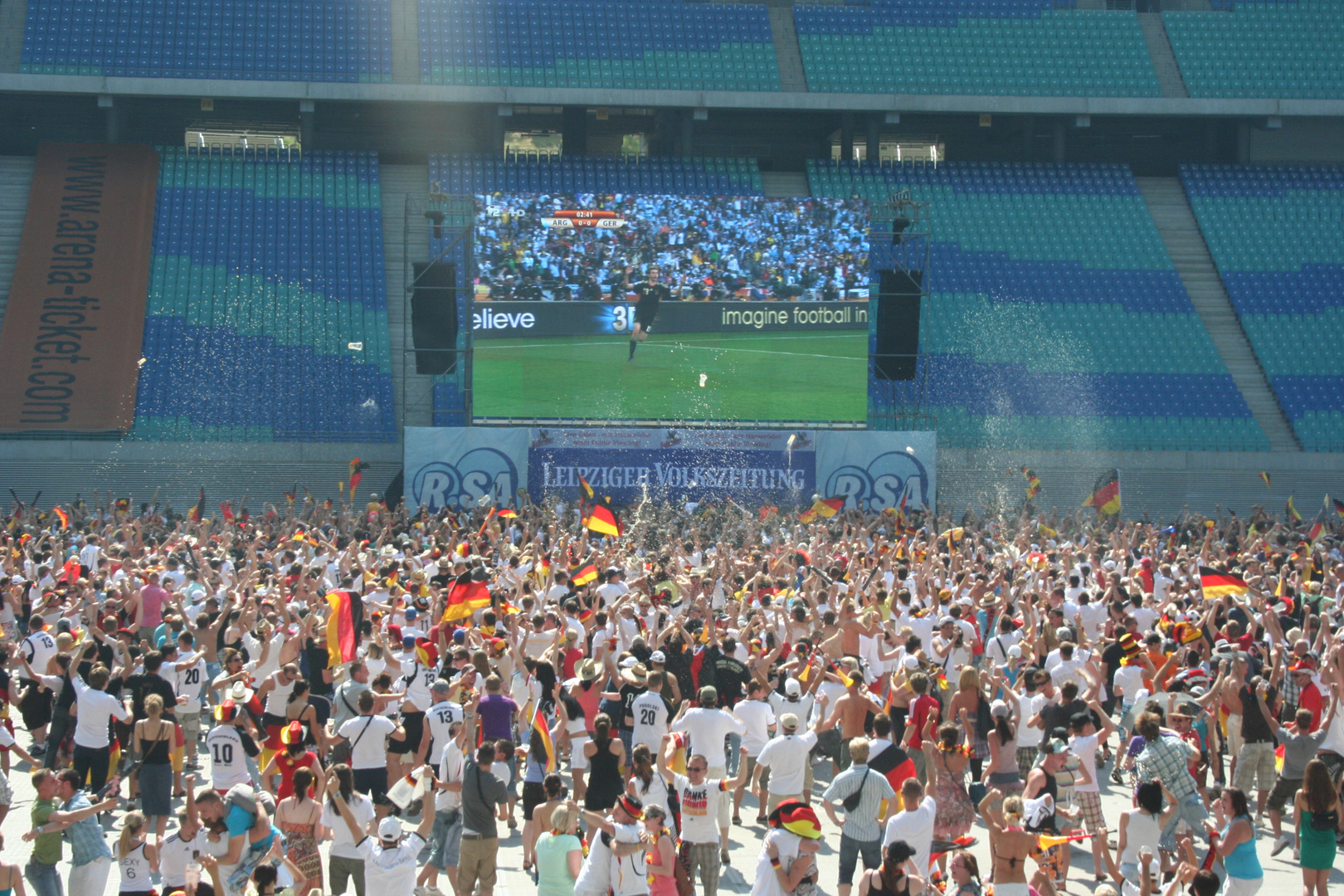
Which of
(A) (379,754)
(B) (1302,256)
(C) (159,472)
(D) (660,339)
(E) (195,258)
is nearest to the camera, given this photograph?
(A) (379,754)

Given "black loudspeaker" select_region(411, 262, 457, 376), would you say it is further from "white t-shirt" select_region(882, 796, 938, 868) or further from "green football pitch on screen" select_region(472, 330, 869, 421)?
"white t-shirt" select_region(882, 796, 938, 868)

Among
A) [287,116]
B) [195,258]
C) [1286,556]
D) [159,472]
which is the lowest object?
[1286,556]

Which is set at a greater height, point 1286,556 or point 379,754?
point 1286,556

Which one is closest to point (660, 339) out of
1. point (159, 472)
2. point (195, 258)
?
point (159, 472)

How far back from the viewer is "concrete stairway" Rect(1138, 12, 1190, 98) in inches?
1601

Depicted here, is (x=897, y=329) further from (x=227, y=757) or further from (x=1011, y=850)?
(x=1011, y=850)

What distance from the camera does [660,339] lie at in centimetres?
2850

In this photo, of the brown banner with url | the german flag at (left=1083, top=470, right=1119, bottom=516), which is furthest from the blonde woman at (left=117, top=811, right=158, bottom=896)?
the brown banner with url

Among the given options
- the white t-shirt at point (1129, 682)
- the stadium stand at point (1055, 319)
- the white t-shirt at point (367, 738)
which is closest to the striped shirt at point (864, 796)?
the white t-shirt at point (367, 738)

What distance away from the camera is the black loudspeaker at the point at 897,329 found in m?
29.1

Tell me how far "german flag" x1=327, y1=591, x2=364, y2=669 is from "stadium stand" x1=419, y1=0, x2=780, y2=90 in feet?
92.7

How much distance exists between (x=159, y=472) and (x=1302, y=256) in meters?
30.5

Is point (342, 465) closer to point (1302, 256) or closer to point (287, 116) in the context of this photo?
point (287, 116)

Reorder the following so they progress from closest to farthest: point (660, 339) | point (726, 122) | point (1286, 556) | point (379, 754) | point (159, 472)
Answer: point (379, 754)
point (1286, 556)
point (660, 339)
point (159, 472)
point (726, 122)
